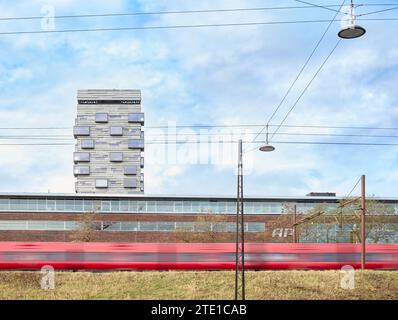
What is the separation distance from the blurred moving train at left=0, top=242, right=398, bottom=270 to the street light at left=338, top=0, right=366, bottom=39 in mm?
23869

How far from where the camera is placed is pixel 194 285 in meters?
33.1

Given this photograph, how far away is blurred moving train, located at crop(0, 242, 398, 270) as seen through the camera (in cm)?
3556

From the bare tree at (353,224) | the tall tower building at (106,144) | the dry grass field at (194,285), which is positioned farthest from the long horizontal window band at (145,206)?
the tall tower building at (106,144)

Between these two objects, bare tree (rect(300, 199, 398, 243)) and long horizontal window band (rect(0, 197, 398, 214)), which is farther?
long horizontal window band (rect(0, 197, 398, 214))

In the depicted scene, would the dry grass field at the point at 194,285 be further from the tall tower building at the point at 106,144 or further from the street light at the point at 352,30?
the tall tower building at the point at 106,144

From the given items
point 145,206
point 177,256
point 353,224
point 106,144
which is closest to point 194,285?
→ point 177,256

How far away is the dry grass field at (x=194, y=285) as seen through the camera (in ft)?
106

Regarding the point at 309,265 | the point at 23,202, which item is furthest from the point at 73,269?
the point at 23,202

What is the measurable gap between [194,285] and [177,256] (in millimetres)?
3703

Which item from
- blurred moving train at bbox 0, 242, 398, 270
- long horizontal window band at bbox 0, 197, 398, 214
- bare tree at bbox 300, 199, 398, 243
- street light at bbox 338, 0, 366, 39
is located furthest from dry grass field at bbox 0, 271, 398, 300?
long horizontal window band at bbox 0, 197, 398, 214

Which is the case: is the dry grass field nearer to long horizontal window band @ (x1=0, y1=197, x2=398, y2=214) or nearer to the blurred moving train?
the blurred moving train
